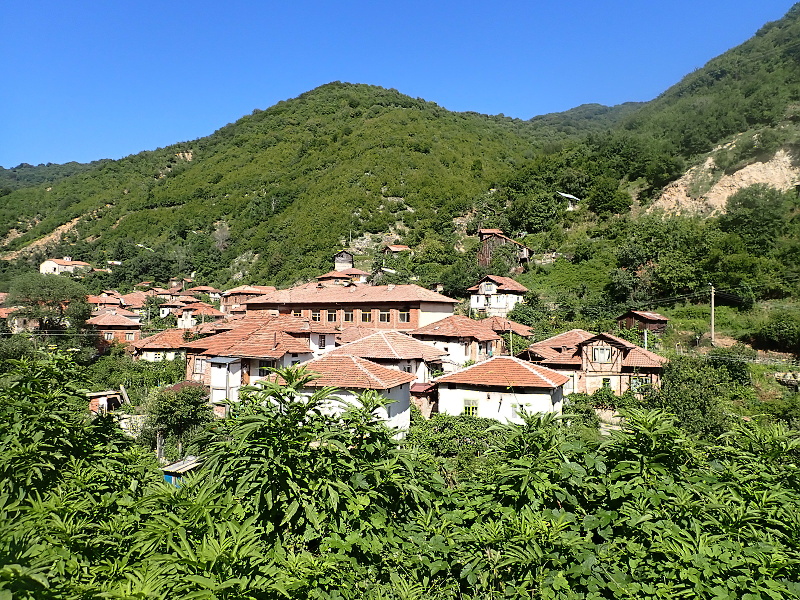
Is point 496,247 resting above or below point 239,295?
above

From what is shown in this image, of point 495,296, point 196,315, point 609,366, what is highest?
point 495,296

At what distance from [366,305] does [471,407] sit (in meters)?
19.6

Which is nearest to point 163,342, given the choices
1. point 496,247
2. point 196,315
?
point 196,315

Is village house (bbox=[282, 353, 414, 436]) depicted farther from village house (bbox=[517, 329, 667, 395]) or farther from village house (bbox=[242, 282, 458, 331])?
village house (bbox=[242, 282, 458, 331])

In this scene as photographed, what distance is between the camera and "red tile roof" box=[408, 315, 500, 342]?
3000 cm

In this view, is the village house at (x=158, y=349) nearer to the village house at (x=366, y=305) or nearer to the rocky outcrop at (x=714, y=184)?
the village house at (x=366, y=305)

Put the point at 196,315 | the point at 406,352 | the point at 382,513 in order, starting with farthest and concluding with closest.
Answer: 1. the point at 196,315
2. the point at 406,352
3. the point at 382,513

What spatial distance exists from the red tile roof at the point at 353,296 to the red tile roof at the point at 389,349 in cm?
986

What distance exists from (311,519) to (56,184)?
511ft

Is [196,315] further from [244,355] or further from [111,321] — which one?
[244,355]

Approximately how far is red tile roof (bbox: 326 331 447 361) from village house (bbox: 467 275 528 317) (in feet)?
52.7

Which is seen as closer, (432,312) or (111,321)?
(432,312)

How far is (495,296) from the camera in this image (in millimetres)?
41094

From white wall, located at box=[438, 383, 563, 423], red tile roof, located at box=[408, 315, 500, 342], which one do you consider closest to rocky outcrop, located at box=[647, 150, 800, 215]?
red tile roof, located at box=[408, 315, 500, 342]
